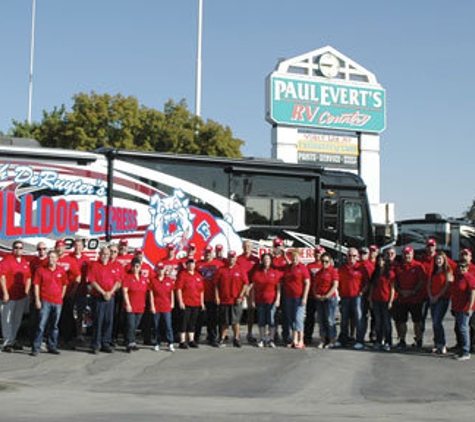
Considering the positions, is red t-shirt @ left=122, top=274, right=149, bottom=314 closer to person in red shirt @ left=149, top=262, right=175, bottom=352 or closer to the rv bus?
person in red shirt @ left=149, top=262, right=175, bottom=352

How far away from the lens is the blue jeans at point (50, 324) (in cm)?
1172

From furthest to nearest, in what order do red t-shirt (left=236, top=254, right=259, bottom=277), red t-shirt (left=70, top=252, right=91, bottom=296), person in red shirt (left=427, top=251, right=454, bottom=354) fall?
red t-shirt (left=236, top=254, right=259, bottom=277) → red t-shirt (left=70, top=252, right=91, bottom=296) → person in red shirt (left=427, top=251, right=454, bottom=354)

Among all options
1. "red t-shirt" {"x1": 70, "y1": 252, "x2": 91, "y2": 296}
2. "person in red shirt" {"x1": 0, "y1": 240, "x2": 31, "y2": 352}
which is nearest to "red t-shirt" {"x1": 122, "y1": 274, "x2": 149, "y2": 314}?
"red t-shirt" {"x1": 70, "y1": 252, "x2": 91, "y2": 296}

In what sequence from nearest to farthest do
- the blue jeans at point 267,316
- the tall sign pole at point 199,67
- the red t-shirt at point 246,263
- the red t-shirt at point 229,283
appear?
the red t-shirt at point 229,283 → the blue jeans at point 267,316 → the red t-shirt at point 246,263 → the tall sign pole at point 199,67

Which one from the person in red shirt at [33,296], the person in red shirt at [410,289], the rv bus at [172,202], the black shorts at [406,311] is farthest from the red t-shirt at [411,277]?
the person in red shirt at [33,296]

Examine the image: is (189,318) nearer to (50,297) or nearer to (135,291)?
(135,291)

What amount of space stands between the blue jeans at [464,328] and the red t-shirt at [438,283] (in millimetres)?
457

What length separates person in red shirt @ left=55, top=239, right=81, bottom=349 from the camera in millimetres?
12250

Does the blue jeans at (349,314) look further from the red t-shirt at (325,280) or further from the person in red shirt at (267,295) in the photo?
the person in red shirt at (267,295)

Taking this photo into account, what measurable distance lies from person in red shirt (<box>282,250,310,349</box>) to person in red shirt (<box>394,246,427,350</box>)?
167 centimetres

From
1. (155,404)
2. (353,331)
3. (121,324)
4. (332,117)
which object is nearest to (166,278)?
(121,324)

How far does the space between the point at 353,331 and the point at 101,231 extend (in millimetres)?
5132

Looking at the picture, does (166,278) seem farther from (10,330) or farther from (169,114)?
(169,114)

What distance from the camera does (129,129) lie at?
3105 centimetres
